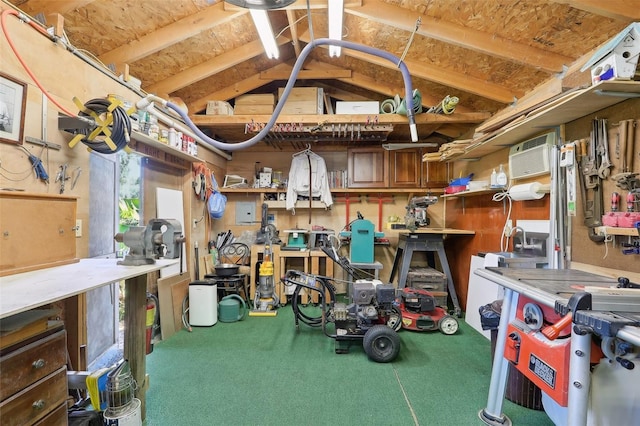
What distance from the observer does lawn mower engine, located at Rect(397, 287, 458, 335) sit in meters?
3.16

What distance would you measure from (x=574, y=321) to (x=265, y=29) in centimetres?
311

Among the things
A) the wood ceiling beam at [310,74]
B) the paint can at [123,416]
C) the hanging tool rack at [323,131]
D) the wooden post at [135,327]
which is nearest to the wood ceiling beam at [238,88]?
the wood ceiling beam at [310,74]

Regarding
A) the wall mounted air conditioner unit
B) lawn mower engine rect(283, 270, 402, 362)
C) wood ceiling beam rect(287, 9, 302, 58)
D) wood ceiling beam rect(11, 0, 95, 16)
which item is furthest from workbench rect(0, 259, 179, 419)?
the wall mounted air conditioner unit

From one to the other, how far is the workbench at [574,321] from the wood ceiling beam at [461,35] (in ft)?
6.34

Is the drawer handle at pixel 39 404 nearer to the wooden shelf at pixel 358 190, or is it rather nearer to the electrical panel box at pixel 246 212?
the wooden shelf at pixel 358 190

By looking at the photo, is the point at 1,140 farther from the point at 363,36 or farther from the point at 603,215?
the point at 603,215

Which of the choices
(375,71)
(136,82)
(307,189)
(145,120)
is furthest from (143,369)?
(375,71)

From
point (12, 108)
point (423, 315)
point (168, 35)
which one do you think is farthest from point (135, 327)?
point (423, 315)

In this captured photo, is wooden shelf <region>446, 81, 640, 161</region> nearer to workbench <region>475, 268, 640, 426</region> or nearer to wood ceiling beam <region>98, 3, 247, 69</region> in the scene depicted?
workbench <region>475, 268, 640, 426</region>

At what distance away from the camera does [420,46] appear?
2994 mm

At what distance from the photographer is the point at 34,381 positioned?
1235 millimetres

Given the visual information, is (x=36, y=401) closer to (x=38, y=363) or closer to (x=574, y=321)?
(x=38, y=363)

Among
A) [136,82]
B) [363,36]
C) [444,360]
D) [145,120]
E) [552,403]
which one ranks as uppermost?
[363,36]

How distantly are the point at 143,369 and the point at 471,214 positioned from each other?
4.13m
